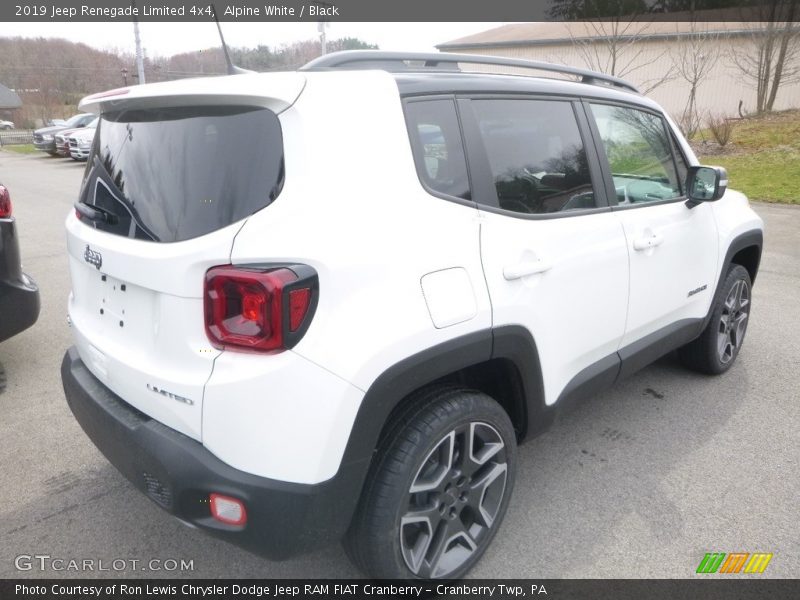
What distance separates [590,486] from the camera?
287cm

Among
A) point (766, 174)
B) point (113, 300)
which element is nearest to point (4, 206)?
point (113, 300)

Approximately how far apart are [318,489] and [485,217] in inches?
42.4

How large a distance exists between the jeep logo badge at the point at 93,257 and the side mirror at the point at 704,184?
2.89 metres

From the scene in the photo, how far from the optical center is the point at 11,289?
12.0ft

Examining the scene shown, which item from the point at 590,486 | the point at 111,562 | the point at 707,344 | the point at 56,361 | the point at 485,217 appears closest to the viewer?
the point at 485,217

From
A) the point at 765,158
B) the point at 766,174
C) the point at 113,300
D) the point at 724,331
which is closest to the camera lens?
the point at 113,300

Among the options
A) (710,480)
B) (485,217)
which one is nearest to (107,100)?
(485,217)

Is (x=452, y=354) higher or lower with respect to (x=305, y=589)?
higher

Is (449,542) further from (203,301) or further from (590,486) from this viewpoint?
(203,301)

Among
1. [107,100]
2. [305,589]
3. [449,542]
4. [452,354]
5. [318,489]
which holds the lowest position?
[305,589]

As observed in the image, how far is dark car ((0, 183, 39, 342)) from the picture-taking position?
3621 mm

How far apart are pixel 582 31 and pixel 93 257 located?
26.8 m

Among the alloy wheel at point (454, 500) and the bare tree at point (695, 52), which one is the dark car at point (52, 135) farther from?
the alloy wheel at point (454, 500)

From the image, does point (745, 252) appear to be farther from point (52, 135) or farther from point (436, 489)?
point (52, 135)
